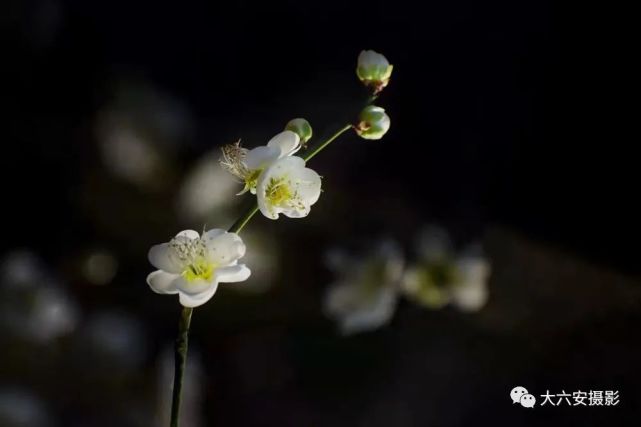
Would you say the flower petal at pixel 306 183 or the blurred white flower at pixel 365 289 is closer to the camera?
the flower petal at pixel 306 183

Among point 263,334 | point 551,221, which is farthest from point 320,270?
point 551,221

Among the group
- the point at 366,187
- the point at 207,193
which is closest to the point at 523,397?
the point at 366,187

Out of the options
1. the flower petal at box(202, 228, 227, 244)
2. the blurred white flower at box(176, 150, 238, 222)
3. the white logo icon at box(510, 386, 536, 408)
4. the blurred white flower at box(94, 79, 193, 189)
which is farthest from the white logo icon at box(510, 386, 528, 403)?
the flower petal at box(202, 228, 227, 244)

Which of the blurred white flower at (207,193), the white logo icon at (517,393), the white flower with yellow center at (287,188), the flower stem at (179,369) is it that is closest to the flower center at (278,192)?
the white flower with yellow center at (287,188)

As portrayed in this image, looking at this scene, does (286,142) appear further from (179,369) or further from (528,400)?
(528,400)

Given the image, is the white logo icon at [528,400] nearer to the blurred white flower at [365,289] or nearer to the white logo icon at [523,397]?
the white logo icon at [523,397]

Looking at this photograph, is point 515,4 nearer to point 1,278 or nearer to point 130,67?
point 130,67

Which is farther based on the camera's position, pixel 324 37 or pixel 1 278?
pixel 324 37
